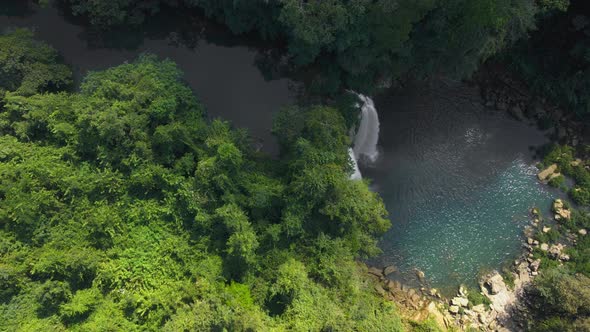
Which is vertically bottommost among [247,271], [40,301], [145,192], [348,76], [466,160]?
[40,301]

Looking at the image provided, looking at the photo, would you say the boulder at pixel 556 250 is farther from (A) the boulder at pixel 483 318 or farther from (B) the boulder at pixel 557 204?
(A) the boulder at pixel 483 318

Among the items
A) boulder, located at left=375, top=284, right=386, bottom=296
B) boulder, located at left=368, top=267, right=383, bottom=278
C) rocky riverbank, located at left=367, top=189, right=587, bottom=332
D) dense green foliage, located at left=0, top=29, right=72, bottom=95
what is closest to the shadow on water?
dense green foliage, located at left=0, top=29, right=72, bottom=95

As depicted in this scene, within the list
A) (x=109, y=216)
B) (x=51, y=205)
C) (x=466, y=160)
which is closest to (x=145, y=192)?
(x=109, y=216)

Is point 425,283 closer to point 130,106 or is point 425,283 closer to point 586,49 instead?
point 586,49

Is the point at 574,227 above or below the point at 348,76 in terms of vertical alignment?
below

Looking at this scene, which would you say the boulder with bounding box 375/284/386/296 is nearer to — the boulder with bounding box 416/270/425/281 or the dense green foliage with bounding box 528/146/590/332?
the boulder with bounding box 416/270/425/281

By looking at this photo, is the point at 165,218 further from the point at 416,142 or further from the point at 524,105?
the point at 524,105
